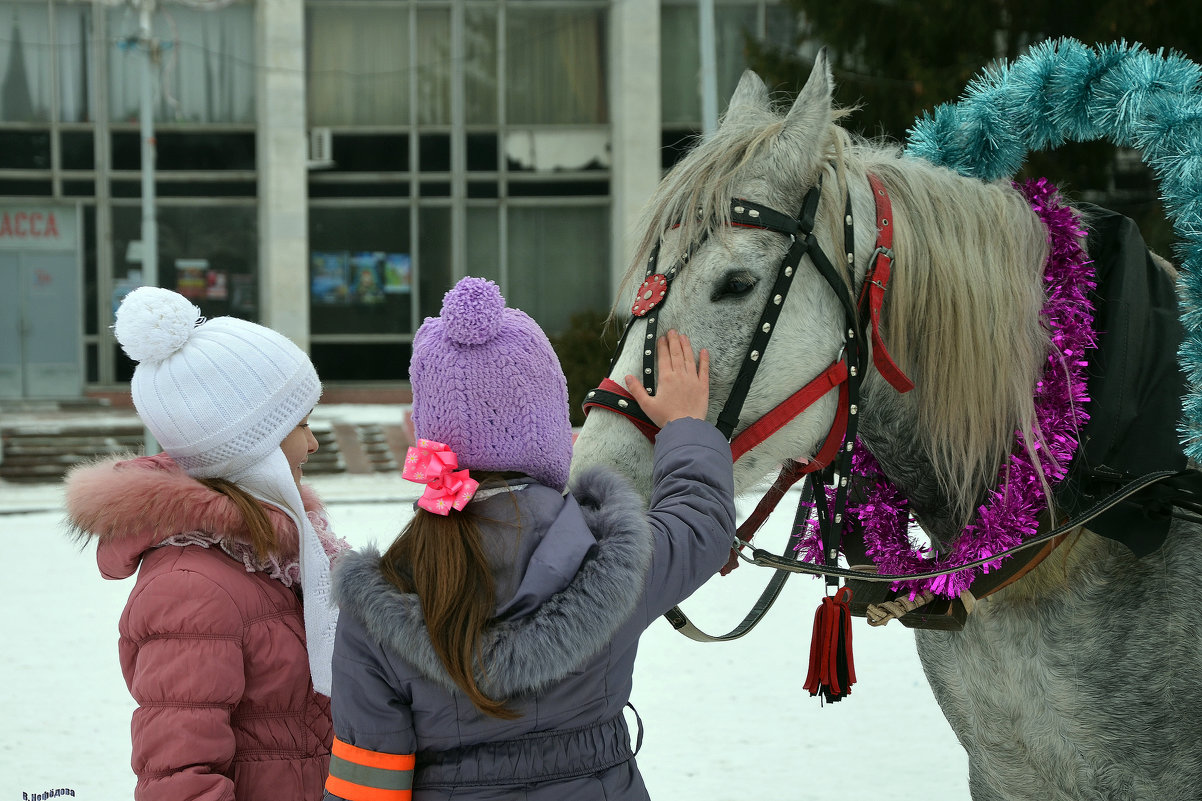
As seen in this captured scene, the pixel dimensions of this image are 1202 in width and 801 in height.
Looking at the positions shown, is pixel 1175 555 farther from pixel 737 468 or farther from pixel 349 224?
pixel 349 224

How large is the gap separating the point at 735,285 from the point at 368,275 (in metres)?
17.2

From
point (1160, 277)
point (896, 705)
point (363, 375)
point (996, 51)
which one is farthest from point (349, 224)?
point (1160, 277)

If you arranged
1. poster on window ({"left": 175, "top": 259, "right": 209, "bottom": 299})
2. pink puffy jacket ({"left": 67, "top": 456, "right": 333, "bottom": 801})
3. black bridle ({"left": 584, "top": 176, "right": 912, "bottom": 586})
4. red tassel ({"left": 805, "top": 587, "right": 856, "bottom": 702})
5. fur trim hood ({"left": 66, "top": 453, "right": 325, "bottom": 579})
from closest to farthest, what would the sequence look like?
pink puffy jacket ({"left": 67, "top": 456, "right": 333, "bottom": 801}) < fur trim hood ({"left": 66, "top": 453, "right": 325, "bottom": 579}) < black bridle ({"left": 584, "top": 176, "right": 912, "bottom": 586}) < red tassel ({"left": 805, "top": 587, "right": 856, "bottom": 702}) < poster on window ({"left": 175, "top": 259, "right": 209, "bottom": 299})

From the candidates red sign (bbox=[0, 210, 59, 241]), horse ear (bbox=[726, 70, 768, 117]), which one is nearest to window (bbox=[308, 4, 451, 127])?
red sign (bbox=[0, 210, 59, 241])

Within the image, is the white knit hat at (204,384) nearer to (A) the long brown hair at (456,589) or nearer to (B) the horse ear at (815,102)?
(A) the long brown hair at (456,589)

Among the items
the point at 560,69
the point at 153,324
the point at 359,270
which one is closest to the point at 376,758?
the point at 153,324

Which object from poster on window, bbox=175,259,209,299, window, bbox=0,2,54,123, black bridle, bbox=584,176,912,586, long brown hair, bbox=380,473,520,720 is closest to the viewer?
long brown hair, bbox=380,473,520,720

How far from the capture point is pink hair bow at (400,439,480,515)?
64.6 inches

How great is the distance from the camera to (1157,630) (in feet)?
7.68

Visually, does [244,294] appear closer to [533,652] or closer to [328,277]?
[328,277]

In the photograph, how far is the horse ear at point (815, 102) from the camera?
87.4 inches

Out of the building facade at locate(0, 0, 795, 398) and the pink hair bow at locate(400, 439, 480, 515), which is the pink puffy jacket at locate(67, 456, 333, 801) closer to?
the pink hair bow at locate(400, 439, 480, 515)

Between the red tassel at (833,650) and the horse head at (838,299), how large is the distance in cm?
30

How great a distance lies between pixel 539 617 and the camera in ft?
5.49
